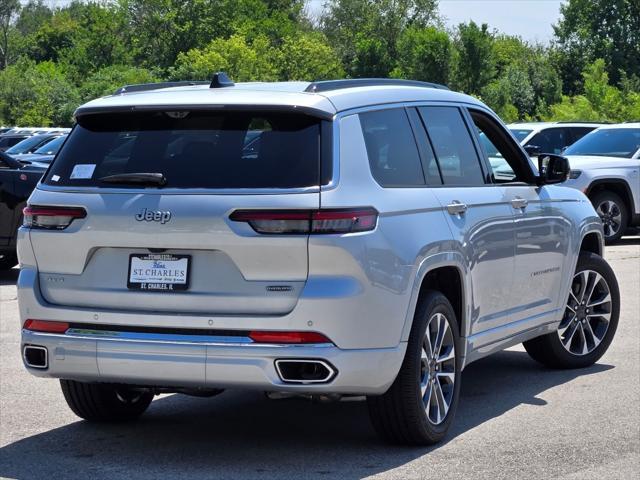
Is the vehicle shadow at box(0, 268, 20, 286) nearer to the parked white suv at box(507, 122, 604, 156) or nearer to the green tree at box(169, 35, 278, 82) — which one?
the parked white suv at box(507, 122, 604, 156)

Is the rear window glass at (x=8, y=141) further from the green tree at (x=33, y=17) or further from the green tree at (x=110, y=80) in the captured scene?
the green tree at (x=33, y=17)

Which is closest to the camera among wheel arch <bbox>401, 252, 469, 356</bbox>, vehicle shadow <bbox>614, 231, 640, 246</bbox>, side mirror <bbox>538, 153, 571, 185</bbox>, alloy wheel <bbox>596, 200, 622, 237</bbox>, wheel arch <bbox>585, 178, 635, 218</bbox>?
wheel arch <bbox>401, 252, 469, 356</bbox>

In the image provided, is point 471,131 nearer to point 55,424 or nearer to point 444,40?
point 55,424

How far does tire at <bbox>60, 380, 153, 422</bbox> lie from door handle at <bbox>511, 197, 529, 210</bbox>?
238 centimetres

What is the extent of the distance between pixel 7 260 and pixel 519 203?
372 inches

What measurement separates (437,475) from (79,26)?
130970 millimetres

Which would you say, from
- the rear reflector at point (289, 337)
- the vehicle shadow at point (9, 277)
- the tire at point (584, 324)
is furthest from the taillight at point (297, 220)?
the vehicle shadow at point (9, 277)

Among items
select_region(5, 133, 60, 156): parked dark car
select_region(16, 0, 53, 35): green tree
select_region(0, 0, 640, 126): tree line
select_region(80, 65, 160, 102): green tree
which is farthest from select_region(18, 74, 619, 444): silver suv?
select_region(16, 0, 53, 35): green tree

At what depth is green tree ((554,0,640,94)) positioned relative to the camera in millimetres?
111312

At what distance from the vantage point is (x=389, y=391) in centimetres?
654

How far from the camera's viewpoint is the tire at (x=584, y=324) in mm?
9133

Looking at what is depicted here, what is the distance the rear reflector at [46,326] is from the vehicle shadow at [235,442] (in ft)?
2.04

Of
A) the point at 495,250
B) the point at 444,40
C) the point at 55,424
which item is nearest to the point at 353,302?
the point at 495,250

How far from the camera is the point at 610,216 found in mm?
19953
